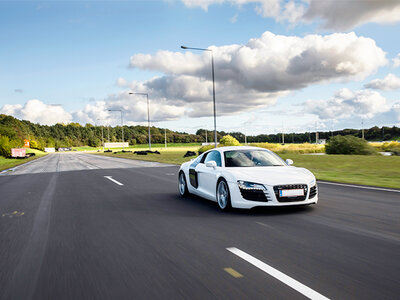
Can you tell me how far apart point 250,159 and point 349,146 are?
2648cm

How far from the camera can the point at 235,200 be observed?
721cm

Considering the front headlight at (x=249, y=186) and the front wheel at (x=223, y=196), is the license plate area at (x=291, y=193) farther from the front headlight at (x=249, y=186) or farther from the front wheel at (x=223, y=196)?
the front wheel at (x=223, y=196)

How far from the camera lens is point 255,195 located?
274 inches

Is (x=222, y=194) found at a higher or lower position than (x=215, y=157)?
lower

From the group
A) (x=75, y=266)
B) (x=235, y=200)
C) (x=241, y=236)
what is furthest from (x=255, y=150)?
(x=75, y=266)

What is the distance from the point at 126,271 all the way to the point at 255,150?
5.39 meters

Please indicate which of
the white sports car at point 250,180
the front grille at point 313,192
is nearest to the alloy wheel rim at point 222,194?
the white sports car at point 250,180

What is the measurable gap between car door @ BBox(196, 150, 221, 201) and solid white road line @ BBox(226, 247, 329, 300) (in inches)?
134

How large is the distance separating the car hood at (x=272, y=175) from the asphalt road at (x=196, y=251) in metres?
0.65

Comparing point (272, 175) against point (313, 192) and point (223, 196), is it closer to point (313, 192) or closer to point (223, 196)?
point (313, 192)

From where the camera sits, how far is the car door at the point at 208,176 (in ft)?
26.6

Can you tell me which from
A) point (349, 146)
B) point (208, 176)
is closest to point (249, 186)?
→ point (208, 176)

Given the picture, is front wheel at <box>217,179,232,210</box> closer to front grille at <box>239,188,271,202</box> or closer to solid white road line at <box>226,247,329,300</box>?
front grille at <box>239,188,271,202</box>

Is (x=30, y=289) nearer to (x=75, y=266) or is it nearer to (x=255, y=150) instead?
(x=75, y=266)
